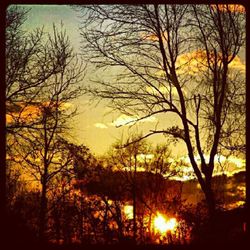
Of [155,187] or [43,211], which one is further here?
[155,187]

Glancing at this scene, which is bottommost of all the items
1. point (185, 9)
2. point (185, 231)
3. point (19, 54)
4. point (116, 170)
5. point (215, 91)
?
point (185, 231)

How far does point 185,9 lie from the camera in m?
7.05

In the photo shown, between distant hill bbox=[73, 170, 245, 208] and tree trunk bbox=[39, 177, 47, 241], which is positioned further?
distant hill bbox=[73, 170, 245, 208]

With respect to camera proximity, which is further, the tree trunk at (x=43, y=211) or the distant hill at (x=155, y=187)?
the distant hill at (x=155, y=187)

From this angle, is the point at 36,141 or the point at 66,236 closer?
the point at 66,236

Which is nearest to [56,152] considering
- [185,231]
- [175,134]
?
[175,134]

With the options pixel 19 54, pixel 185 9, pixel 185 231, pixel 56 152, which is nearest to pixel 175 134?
pixel 185 231

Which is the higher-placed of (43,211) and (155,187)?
(155,187)

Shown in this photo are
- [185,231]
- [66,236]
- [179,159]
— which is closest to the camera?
[66,236]

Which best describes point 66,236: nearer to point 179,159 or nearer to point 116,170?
point 179,159

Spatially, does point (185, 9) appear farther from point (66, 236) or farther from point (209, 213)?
point (66, 236)

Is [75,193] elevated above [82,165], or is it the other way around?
[82,165]

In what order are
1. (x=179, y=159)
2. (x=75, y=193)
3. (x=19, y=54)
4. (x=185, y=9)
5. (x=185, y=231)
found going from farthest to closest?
(x=75, y=193), (x=179, y=159), (x=19, y=54), (x=185, y=9), (x=185, y=231)

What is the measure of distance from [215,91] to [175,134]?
960 millimetres
